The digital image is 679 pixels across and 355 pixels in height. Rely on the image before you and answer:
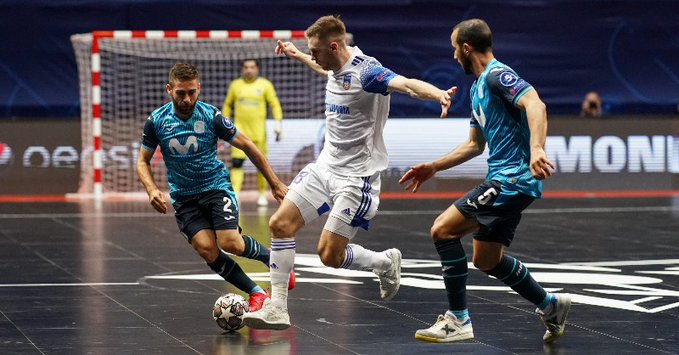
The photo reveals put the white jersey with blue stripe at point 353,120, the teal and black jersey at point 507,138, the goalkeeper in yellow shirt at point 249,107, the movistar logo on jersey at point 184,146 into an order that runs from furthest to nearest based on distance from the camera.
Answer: the goalkeeper in yellow shirt at point 249,107, the movistar logo on jersey at point 184,146, the white jersey with blue stripe at point 353,120, the teal and black jersey at point 507,138

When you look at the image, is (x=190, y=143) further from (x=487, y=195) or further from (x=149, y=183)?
(x=487, y=195)

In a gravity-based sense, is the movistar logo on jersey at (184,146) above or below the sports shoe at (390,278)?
above

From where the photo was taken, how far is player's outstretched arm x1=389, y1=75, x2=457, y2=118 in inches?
296

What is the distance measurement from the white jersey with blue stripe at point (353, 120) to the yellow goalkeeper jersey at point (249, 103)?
1117 centimetres

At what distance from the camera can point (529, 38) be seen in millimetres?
24531

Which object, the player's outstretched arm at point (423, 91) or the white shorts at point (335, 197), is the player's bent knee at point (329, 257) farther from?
the player's outstretched arm at point (423, 91)

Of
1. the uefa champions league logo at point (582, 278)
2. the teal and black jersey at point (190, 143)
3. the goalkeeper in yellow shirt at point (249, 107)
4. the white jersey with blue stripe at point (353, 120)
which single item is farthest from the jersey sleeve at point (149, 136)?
the goalkeeper in yellow shirt at point (249, 107)

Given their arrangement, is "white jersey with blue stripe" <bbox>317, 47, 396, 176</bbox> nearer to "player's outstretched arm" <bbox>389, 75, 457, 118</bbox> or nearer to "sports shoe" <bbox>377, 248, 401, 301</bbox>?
"player's outstretched arm" <bbox>389, 75, 457, 118</bbox>

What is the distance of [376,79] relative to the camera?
842cm

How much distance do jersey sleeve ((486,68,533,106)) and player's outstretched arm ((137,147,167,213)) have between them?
7.95ft

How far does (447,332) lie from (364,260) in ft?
3.79

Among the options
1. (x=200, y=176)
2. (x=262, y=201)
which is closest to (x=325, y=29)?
(x=200, y=176)

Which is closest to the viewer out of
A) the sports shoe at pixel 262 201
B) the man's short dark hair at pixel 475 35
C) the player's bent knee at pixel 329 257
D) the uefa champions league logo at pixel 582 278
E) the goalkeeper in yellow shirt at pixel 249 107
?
the man's short dark hair at pixel 475 35

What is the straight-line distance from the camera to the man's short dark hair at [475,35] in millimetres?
8125
